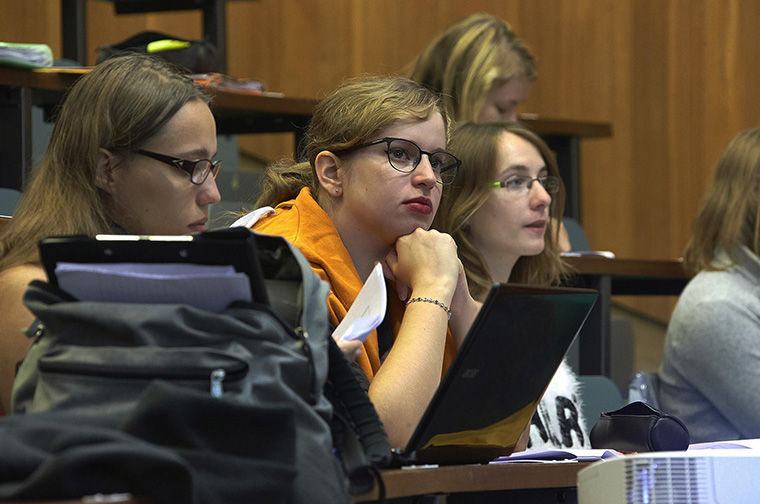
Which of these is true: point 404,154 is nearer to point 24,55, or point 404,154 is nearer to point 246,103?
point 24,55

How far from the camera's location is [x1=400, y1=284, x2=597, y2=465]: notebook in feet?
3.47

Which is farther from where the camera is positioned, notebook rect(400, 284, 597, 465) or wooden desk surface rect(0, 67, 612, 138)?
wooden desk surface rect(0, 67, 612, 138)

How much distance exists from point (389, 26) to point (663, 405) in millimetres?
3075

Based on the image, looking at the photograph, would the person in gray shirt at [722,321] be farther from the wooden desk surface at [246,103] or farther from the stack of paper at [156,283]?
the stack of paper at [156,283]

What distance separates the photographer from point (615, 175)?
466cm

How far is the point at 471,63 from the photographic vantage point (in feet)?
9.57

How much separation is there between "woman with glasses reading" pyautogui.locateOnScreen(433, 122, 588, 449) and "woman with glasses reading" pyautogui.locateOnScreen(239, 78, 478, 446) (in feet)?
1.83

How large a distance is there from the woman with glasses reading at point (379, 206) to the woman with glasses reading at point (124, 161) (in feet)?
0.43

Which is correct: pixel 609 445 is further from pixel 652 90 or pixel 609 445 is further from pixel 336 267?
pixel 652 90

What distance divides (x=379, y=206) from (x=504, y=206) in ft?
2.40

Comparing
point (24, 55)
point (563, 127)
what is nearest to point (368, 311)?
point (24, 55)

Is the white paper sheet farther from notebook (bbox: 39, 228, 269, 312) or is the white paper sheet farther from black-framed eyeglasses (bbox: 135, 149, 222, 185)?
black-framed eyeglasses (bbox: 135, 149, 222, 185)

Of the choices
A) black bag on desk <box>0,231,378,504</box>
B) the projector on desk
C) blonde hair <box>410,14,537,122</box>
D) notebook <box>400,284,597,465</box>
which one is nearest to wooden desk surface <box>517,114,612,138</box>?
blonde hair <box>410,14,537,122</box>

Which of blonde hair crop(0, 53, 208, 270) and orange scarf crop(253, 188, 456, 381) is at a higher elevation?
blonde hair crop(0, 53, 208, 270)
